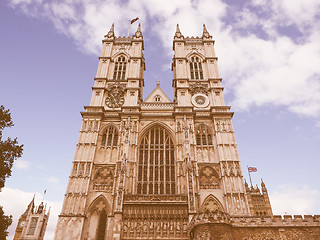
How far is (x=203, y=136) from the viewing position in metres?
29.3

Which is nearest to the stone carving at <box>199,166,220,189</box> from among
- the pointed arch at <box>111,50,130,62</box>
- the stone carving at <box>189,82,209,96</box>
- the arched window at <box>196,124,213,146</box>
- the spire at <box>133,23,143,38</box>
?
the arched window at <box>196,124,213,146</box>

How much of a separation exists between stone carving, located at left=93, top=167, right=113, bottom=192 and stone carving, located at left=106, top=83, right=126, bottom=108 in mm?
8431

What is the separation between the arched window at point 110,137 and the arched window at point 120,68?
26.6ft

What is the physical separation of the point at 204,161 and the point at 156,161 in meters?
5.07

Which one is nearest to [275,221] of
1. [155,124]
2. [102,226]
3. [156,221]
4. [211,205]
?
[211,205]

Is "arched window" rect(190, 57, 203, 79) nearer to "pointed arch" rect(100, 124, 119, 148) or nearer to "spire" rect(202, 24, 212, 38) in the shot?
"spire" rect(202, 24, 212, 38)

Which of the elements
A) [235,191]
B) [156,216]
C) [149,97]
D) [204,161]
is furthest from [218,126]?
[156,216]

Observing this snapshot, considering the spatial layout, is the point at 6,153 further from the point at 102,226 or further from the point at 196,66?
the point at 196,66

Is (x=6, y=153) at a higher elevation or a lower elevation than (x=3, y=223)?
higher

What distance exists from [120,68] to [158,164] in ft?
50.2

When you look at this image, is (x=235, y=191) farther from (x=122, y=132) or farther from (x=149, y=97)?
(x=149, y=97)

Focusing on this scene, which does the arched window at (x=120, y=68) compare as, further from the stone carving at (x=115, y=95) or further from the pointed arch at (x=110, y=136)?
the pointed arch at (x=110, y=136)

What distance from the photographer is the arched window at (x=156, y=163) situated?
84.1ft

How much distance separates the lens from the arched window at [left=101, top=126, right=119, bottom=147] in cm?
2845
